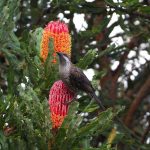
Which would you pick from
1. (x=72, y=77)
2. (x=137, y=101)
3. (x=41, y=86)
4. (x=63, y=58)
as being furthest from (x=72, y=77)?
(x=137, y=101)

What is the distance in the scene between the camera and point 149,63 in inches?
245

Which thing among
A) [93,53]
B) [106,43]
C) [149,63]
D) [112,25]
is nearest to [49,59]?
[93,53]

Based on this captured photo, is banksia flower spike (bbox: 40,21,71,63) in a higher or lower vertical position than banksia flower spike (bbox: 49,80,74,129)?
higher

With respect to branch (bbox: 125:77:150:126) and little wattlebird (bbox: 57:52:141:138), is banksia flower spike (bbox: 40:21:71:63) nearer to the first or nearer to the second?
little wattlebird (bbox: 57:52:141:138)

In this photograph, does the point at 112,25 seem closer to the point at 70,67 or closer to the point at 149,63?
the point at 149,63

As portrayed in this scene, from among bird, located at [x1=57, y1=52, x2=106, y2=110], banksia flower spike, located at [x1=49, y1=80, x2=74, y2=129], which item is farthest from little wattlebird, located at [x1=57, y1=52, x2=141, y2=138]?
banksia flower spike, located at [x1=49, y1=80, x2=74, y2=129]

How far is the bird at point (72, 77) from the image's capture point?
2.89 meters

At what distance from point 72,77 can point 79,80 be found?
5cm

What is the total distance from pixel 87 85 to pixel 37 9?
2.76m

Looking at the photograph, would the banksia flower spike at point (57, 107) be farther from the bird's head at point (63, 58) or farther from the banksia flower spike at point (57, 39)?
the banksia flower spike at point (57, 39)

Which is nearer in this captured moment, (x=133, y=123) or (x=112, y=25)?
(x=112, y=25)

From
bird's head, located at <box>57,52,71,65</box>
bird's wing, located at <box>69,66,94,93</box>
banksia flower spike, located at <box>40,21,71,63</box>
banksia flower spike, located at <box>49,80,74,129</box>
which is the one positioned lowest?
banksia flower spike, located at <box>49,80,74,129</box>

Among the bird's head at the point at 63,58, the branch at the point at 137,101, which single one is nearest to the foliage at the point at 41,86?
the bird's head at the point at 63,58

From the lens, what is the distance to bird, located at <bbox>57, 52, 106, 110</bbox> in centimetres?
289
